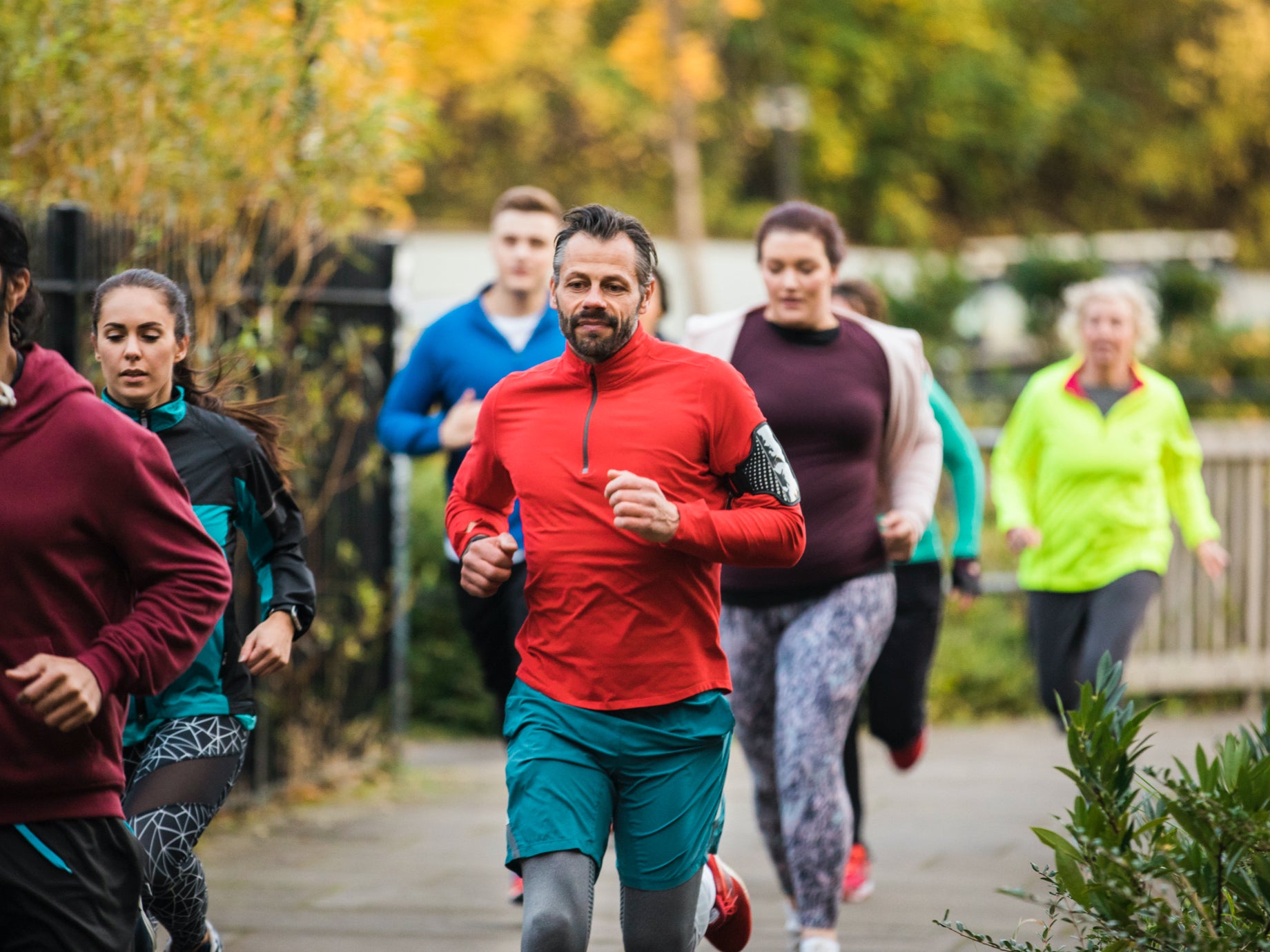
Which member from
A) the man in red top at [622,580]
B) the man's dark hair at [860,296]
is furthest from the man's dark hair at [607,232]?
the man's dark hair at [860,296]

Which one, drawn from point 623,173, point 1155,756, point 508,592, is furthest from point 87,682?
point 623,173

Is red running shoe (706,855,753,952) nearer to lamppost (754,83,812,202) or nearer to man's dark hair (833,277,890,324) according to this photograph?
man's dark hair (833,277,890,324)

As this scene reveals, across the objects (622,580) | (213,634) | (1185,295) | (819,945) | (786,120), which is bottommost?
(819,945)

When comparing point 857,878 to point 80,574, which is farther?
point 857,878

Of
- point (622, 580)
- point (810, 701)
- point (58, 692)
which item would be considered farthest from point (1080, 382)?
point (58, 692)

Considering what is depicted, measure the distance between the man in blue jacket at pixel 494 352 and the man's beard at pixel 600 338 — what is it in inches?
78.7

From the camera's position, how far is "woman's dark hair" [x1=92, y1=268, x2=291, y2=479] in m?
3.96

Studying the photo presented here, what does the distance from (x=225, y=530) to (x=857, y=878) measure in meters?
3.01

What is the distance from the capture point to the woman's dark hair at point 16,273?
108 inches

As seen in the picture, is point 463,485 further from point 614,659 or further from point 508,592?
point 508,592

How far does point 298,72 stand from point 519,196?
1.92m

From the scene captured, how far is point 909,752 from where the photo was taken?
655cm

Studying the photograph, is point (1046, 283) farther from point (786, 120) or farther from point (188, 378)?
point (188, 378)

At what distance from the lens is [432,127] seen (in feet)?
27.2
